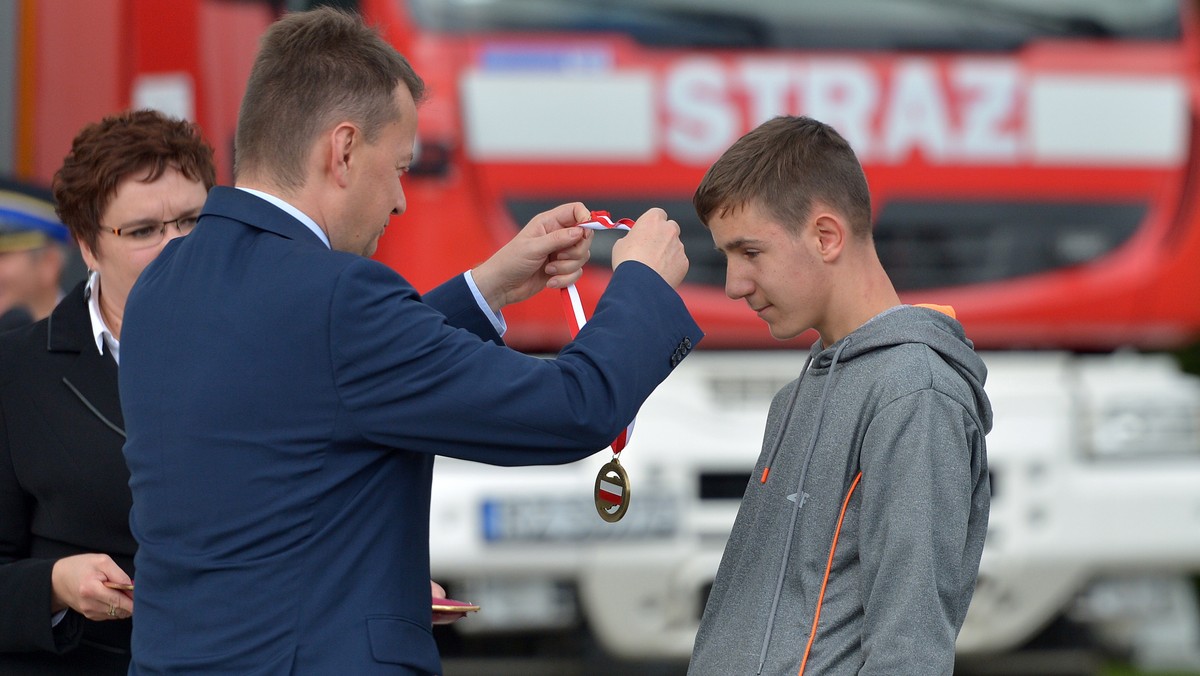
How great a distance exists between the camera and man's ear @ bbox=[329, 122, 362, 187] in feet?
5.89

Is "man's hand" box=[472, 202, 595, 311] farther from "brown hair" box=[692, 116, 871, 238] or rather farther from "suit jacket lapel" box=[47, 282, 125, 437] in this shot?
"suit jacket lapel" box=[47, 282, 125, 437]

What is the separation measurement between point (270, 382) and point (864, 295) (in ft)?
2.61

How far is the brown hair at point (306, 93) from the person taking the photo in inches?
70.8

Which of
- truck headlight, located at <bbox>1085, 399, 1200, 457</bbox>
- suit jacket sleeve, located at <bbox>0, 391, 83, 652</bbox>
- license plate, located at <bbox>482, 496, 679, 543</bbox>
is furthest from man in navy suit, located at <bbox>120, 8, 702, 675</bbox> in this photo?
truck headlight, located at <bbox>1085, 399, 1200, 457</bbox>

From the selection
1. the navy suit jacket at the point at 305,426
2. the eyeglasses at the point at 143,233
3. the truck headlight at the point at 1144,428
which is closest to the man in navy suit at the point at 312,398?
the navy suit jacket at the point at 305,426

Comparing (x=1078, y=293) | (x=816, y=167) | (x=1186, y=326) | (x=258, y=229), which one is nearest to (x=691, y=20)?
(x=1078, y=293)

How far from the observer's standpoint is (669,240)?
6.36 feet

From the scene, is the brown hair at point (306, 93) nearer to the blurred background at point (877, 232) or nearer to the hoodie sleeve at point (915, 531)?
the hoodie sleeve at point (915, 531)

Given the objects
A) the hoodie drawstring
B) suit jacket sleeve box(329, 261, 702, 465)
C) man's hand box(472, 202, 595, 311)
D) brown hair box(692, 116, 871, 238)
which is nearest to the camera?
suit jacket sleeve box(329, 261, 702, 465)

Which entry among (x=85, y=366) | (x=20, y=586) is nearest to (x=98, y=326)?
(x=85, y=366)

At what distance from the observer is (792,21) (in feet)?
13.4

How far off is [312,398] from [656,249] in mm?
482

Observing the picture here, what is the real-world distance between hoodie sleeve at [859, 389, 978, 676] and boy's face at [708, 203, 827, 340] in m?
0.25

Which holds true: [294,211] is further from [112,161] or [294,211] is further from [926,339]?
[926,339]
